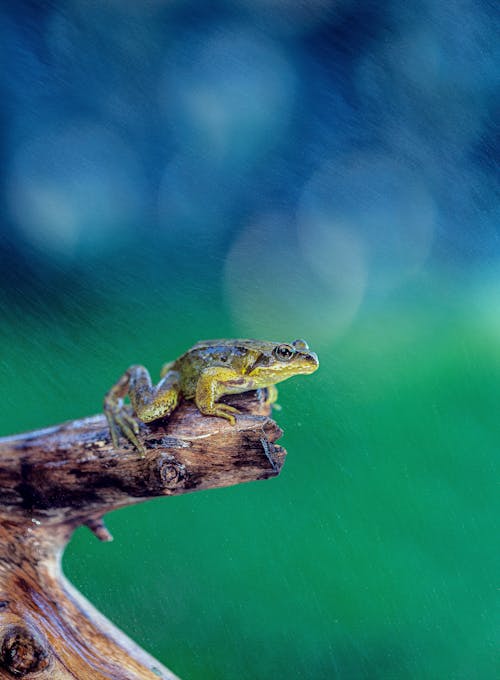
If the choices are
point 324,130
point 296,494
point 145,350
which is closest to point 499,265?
point 324,130

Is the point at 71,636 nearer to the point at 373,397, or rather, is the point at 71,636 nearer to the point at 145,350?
the point at 145,350

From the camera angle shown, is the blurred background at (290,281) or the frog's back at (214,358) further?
the blurred background at (290,281)

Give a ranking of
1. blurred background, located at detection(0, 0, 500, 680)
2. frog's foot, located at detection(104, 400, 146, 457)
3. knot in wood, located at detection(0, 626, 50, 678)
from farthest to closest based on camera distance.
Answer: blurred background, located at detection(0, 0, 500, 680) < frog's foot, located at detection(104, 400, 146, 457) < knot in wood, located at detection(0, 626, 50, 678)

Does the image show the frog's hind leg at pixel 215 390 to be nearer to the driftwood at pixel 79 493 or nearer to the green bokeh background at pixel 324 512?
the driftwood at pixel 79 493

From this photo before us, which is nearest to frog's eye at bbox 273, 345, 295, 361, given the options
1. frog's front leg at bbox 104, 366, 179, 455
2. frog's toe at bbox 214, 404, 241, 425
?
frog's toe at bbox 214, 404, 241, 425

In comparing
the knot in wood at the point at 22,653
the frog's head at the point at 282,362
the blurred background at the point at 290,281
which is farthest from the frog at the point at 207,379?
the blurred background at the point at 290,281

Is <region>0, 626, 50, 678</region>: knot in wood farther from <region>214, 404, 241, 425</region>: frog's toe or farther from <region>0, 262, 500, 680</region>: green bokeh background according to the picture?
<region>0, 262, 500, 680</region>: green bokeh background
